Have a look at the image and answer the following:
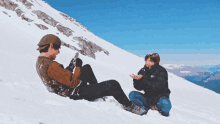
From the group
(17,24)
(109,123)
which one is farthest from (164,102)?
(17,24)

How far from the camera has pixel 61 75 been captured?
11.4ft

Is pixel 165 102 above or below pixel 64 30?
below

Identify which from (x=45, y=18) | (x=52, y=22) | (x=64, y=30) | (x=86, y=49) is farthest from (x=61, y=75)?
(x=45, y=18)

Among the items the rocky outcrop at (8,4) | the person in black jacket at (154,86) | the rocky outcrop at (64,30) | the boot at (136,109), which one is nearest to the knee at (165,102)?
the person in black jacket at (154,86)

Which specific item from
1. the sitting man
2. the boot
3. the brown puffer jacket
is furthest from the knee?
the brown puffer jacket

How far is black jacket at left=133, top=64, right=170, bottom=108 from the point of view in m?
4.63

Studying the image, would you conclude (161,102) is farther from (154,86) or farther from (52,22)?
(52,22)

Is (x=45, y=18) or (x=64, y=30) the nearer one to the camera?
(x=64, y=30)

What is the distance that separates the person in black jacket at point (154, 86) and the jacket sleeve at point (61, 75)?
1.80 meters

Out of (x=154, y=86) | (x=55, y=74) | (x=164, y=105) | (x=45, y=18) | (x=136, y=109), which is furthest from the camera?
(x=45, y=18)

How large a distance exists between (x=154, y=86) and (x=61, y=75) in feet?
9.21

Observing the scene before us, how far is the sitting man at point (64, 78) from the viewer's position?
11.4 feet

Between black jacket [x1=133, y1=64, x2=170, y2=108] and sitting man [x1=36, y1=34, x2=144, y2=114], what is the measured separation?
29.0 inches

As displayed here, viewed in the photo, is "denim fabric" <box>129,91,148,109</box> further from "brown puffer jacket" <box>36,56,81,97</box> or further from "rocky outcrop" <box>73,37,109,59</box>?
"rocky outcrop" <box>73,37,109,59</box>
